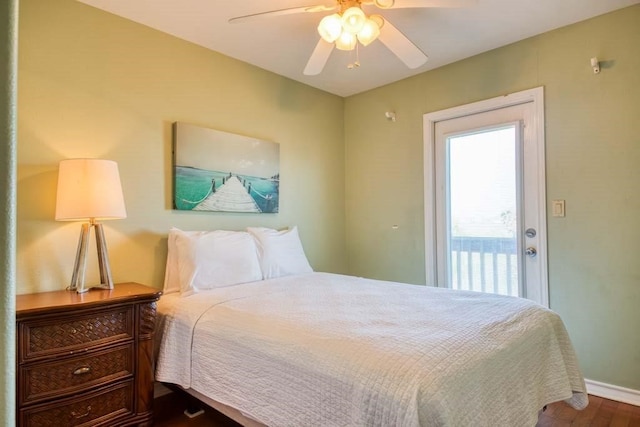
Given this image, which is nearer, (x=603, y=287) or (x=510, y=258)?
(x=603, y=287)

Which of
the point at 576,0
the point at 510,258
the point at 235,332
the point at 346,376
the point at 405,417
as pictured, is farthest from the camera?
the point at 510,258

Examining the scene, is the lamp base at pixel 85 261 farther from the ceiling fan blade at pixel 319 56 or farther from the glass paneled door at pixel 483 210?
the glass paneled door at pixel 483 210

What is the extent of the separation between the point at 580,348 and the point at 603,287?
46cm

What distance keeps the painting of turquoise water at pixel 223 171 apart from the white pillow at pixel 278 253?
0.93 ft

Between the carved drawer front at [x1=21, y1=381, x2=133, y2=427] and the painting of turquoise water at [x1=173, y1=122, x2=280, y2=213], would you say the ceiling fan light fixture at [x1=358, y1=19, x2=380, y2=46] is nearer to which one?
the painting of turquoise water at [x1=173, y1=122, x2=280, y2=213]

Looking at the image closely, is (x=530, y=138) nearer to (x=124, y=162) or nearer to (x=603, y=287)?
(x=603, y=287)

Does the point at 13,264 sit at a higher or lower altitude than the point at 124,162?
lower

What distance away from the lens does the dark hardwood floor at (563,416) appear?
6.73 ft

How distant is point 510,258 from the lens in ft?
9.19

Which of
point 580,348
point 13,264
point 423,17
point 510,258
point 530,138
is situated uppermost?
point 423,17

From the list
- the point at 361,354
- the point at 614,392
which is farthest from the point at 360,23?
the point at 614,392

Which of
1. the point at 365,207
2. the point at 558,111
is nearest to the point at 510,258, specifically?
the point at 558,111

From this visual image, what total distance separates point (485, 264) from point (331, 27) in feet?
7.19

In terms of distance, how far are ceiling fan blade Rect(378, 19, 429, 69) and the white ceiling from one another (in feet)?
1.34
